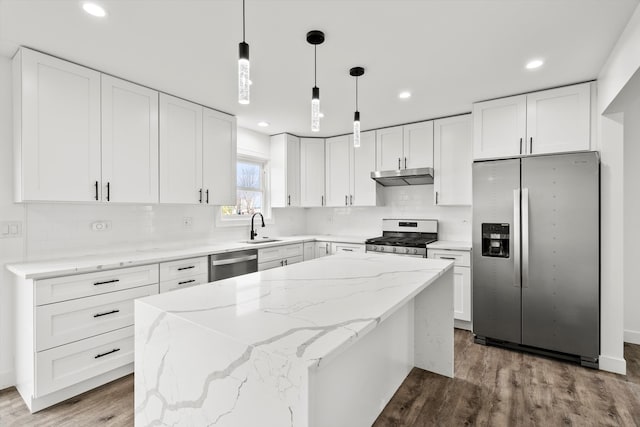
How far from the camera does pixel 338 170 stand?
4.66 m

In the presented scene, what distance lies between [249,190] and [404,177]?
214 centimetres

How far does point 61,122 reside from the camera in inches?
92.0

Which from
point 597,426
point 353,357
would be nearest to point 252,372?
point 353,357

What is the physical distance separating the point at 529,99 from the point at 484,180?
860mm

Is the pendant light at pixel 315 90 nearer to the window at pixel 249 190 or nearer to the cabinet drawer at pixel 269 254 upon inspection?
the cabinet drawer at pixel 269 254

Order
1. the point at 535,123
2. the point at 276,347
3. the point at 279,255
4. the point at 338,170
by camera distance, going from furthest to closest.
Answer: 1. the point at 338,170
2. the point at 279,255
3. the point at 535,123
4. the point at 276,347

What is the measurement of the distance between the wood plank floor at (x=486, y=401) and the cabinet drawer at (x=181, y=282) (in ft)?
2.41

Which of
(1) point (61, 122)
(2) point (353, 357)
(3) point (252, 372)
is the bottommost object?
(2) point (353, 357)

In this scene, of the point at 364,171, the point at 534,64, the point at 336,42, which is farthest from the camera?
the point at 364,171

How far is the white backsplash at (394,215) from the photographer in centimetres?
405

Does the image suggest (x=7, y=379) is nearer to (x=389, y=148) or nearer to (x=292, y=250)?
(x=292, y=250)

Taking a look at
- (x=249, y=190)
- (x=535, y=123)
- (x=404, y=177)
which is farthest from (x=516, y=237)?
(x=249, y=190)

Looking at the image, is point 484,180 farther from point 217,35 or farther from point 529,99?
point 217,35

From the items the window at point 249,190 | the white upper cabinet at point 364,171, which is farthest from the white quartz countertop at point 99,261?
the white upper cabinet at point 364,171
